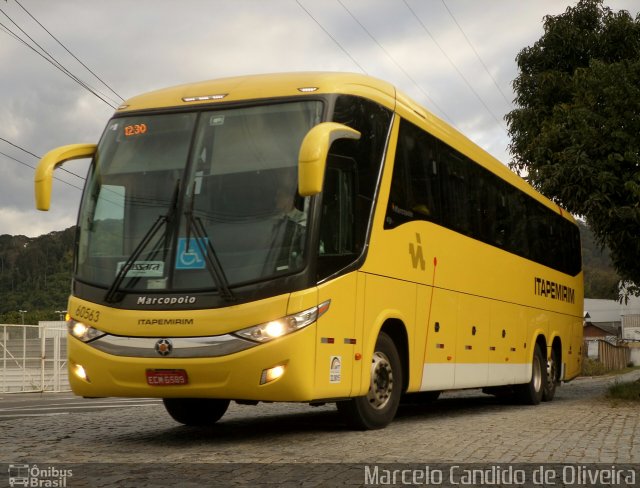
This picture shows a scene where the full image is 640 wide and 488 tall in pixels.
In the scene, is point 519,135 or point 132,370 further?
point 519,135

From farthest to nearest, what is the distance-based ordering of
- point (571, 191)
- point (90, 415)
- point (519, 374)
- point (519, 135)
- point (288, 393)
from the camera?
point (519, 135), point (571, 191), point (519, 374), point (90, 415), point (288, 393)

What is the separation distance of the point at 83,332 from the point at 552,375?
40.2 feet

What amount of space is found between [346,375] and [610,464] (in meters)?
2.84

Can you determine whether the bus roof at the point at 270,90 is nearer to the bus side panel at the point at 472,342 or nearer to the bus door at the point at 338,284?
the bus door at the point at 338,284

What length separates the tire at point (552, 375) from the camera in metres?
19.2

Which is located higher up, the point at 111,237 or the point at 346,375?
the point at 111,237

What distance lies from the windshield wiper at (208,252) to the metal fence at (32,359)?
18.4m

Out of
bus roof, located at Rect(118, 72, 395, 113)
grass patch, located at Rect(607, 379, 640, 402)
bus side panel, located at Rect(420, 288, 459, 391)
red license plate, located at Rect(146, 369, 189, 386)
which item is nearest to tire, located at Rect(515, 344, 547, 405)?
grass patch, located at Rect(607, 379, 640, 402)

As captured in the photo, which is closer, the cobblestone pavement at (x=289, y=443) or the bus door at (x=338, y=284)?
the cobblestone pavement at (x=289, y=443)

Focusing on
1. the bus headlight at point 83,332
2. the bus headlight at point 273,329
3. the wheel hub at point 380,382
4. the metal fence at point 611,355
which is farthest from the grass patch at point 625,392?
the metal fence at point 611,355

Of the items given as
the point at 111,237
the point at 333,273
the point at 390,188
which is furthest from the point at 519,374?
the point at 111,237

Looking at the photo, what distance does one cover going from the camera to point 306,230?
30.6 feet

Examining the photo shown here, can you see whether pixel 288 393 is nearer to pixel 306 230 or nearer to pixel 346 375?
pixel 346 375

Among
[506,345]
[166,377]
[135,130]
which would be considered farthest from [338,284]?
[506,345]
